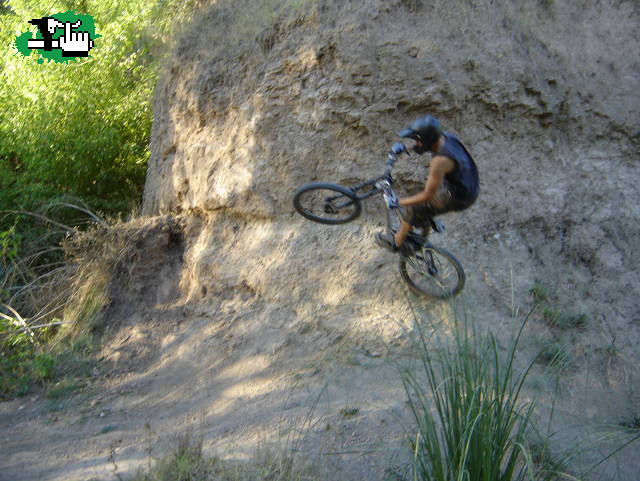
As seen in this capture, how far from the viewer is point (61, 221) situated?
11.0m

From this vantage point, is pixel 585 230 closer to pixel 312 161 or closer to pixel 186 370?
pixel 312 161

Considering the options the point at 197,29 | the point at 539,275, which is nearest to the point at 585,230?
the point at 539,275

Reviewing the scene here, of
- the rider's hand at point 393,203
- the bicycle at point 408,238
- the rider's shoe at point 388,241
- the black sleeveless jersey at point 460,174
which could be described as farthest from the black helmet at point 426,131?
the rider's shoe at point 388,241

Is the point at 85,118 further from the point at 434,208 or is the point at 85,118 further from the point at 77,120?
the point at 434,208

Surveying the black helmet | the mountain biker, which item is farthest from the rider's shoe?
the black helmet

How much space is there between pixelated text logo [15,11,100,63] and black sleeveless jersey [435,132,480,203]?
8927 mm

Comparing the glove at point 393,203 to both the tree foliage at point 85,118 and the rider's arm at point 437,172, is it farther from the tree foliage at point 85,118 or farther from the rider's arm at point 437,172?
the tree foliage at point 85,118

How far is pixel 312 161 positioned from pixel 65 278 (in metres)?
4.17

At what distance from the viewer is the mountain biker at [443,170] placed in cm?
516

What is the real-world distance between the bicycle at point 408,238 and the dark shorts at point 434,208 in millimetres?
106

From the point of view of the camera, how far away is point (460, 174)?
5.23 m

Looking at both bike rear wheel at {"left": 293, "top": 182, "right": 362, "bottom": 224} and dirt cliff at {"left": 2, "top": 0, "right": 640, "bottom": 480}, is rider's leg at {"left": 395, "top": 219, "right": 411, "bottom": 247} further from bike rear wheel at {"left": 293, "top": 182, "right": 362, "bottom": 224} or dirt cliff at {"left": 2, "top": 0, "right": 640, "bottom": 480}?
dirt cliff at {"left": 2, "top": 0, "right": 640, "bottom": 480}

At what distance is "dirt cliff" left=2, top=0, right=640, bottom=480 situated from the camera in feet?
19.6

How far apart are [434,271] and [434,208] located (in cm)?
67
